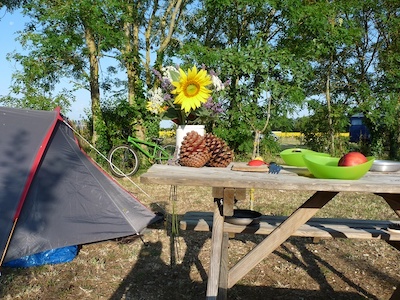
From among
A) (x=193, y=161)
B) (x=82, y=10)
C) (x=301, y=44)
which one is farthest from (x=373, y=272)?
(x=301, y=44)

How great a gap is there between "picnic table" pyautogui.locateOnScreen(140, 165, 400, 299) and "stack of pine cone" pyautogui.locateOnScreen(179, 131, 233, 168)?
58 mm

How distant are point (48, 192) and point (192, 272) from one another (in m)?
1.56

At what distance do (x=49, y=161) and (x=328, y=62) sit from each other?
1131 cm

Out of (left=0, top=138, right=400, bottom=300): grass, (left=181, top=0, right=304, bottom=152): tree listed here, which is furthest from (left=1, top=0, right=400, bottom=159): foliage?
(left=0, top=138, right=400, bottom=300): grass

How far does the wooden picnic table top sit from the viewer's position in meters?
1.98

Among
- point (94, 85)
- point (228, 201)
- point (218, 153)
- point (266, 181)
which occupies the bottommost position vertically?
point (228, 201)

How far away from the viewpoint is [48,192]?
3.87 metres

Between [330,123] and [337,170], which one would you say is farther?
[330,123]

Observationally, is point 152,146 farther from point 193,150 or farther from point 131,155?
point 193,150

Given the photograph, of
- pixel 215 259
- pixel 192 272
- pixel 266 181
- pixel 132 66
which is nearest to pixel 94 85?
pixel 132 66

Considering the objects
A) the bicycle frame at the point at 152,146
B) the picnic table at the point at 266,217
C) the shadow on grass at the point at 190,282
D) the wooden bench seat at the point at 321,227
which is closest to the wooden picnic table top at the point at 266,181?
the picnic table at the point at 266,217

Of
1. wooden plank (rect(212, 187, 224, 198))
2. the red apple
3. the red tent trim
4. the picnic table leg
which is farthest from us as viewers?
the red tent trim

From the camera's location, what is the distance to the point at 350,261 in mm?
4148

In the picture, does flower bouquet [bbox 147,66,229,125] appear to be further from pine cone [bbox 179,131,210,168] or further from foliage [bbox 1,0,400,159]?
foliage [bbox 1,0,400,159]
